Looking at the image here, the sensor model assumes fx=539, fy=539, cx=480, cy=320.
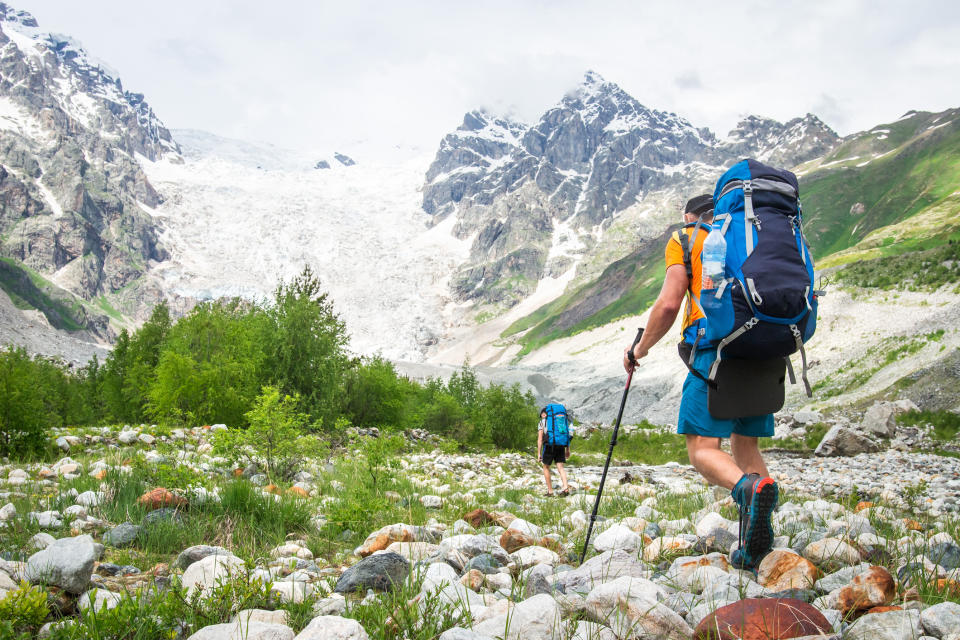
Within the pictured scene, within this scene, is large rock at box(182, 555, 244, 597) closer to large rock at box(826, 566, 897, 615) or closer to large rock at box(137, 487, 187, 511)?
large rock at box(137, 487, 187, 511)

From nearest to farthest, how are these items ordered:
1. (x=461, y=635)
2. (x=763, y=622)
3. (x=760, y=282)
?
(x=461, y=635)
(x=763, y=622)
(x=760, y=282)

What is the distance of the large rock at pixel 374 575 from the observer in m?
3.20

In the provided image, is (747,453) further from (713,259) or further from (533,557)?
(533,557)

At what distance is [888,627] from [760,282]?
6.74ft

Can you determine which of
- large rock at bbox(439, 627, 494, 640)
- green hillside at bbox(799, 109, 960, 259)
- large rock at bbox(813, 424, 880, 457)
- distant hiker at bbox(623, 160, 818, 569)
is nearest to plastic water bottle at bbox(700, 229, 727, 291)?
distant hiker at bbox(623, 160, 818, 569)

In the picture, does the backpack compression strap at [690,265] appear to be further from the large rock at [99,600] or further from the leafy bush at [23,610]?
the leafy bush at [23,610]

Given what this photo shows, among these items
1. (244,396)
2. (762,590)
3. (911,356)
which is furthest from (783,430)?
(762,590)

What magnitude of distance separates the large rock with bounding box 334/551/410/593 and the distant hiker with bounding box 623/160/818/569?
2.21 meters

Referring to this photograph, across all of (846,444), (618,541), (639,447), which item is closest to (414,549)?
(618,541)

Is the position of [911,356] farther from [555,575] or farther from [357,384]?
[555,575]

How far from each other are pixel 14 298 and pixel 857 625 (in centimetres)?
18931

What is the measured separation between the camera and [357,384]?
2427 centimetres

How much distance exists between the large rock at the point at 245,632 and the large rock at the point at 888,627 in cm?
234

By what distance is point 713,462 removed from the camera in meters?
3.99
